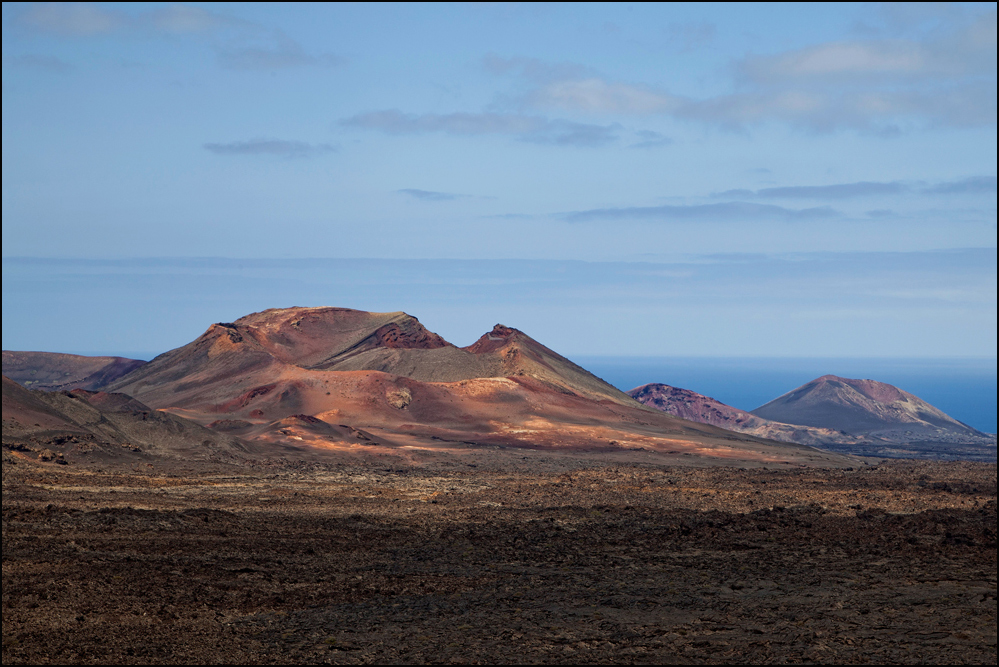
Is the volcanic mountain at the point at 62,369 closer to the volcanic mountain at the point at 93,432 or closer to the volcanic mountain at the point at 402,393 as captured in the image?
the volcanic mountain at the point at 402,393

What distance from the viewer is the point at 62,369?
13450cm

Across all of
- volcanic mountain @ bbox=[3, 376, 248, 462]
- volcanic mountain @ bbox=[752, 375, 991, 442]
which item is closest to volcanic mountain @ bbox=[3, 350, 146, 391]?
volcanic mountain @ bbox=[3, 376, 248, 462]

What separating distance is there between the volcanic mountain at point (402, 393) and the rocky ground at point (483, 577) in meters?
33.3

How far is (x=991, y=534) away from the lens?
29656 millimetres

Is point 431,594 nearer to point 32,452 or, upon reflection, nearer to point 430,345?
point 32,452

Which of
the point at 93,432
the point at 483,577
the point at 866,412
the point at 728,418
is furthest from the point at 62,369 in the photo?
the point at 483,577

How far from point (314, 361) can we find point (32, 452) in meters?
66.7

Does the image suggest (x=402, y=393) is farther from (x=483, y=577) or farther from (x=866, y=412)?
(x=866, y=412)

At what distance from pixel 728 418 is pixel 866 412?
24.9 metres

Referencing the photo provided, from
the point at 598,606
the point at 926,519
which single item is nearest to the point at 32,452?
the point at 598,606

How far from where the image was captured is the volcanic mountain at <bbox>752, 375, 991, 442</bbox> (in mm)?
128625

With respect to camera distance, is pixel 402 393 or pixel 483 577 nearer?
pixel 483 577

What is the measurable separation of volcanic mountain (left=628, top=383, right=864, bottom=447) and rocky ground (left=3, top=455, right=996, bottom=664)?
2993 inches

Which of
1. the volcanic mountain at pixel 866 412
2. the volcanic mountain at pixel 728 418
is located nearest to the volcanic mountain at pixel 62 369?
the volcanic mountain at pixel 728 418
